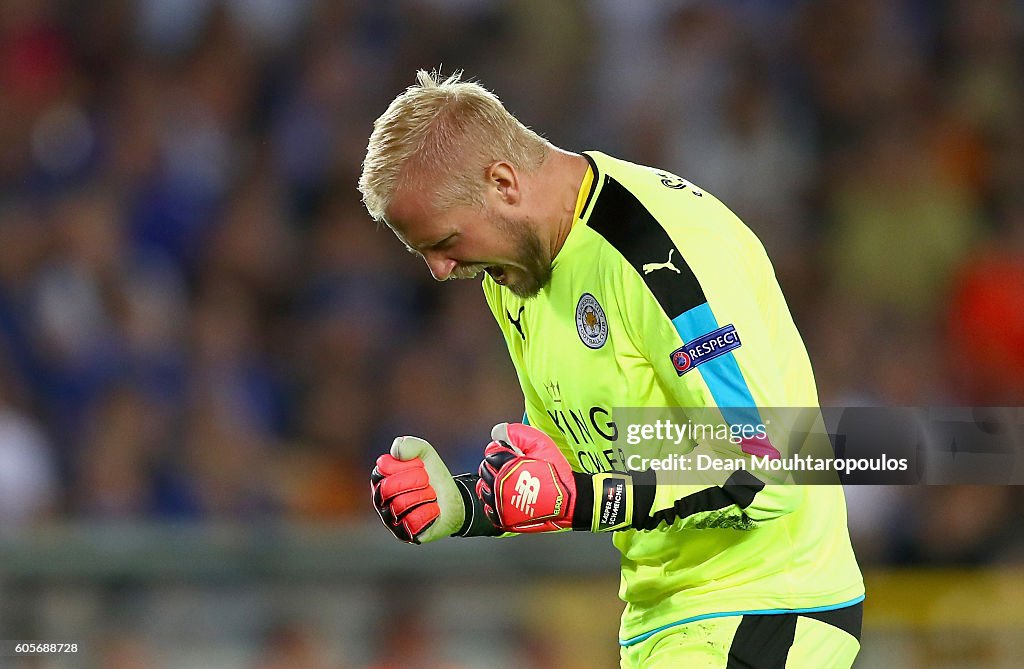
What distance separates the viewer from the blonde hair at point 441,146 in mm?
3053

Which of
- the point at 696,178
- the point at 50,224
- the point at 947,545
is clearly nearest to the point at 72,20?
the point at 50,224

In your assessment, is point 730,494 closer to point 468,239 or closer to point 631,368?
point 631,368

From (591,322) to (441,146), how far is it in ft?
1.69

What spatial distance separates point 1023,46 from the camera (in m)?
7.77

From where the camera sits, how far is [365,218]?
7.27m

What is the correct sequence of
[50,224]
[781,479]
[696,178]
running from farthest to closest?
[696,178] < [50,224] < [781,479]

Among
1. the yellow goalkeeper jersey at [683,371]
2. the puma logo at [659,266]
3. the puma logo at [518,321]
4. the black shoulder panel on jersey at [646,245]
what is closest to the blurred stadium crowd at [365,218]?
the puma logo at [518,321]

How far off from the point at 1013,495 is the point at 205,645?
3423 mm

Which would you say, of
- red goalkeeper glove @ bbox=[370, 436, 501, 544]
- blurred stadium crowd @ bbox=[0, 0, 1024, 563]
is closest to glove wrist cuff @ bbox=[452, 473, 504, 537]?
red goalkeeper glove @ bbox=[370, 436, 501, 544]

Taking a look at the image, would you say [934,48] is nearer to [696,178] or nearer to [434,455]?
[696,178]

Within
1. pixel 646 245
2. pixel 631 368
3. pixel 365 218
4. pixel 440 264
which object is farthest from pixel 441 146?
pixel 365 218

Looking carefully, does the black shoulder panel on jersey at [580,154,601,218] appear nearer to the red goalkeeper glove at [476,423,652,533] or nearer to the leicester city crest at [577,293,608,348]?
the leicester city crest at [577,293,608,348]

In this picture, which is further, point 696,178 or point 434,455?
point 696,178

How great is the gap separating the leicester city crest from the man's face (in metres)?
0.13
